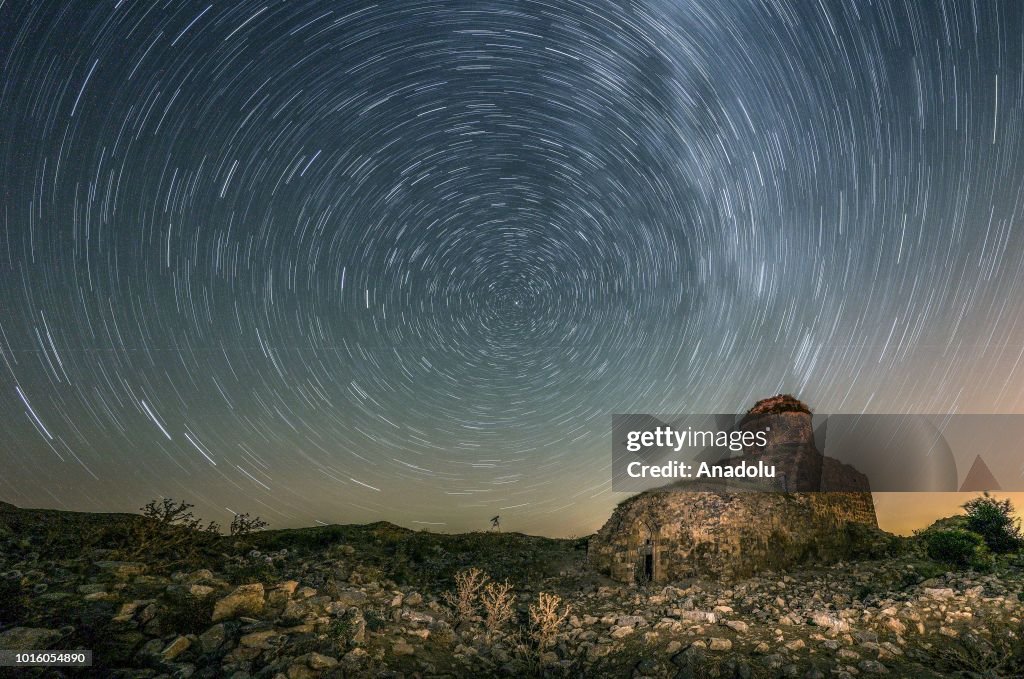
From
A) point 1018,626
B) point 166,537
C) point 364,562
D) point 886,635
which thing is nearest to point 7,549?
point 166,537

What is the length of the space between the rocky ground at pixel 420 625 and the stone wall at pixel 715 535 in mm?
3151

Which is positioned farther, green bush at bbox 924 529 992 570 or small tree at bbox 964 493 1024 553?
small tree at bbox 964 493 1024 553

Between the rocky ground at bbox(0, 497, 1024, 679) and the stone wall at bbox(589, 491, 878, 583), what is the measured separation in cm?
315

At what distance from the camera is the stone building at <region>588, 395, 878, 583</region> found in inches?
666

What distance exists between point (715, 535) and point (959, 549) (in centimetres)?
830

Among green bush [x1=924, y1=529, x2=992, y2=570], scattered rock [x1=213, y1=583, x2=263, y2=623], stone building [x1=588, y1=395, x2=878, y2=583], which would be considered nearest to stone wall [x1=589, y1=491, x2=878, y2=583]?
stone building [x1=588, y1=395, x2=878, y2=583]

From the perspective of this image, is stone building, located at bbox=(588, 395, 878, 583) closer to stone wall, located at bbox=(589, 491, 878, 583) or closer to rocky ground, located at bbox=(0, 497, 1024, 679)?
stone wall, located at bbox=(589, 491, 878, 583)

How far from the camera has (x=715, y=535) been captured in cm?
1714

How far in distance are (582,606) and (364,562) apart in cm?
A: 848

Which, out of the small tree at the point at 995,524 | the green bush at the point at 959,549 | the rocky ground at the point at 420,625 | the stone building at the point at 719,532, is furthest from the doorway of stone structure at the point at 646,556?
the small tree at the point at 995,524

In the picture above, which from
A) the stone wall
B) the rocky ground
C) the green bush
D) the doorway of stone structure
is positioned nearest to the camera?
the rocky ground

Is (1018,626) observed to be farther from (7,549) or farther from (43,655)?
(7,549)

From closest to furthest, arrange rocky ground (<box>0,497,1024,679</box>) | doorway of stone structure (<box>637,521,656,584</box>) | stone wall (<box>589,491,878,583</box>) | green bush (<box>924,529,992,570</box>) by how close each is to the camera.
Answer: rocky ground (<box>0,497,1024,679</box>)
green bush (<box>924,529,992,570</box>)
stone wall (<box>589,491,878,583</box>)
doorway of stone structure (<box>637,521,656,584</box>)

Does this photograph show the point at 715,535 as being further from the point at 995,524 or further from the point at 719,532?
the point at 995,524
